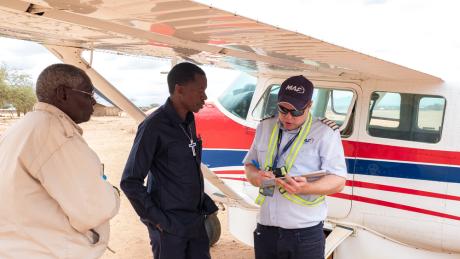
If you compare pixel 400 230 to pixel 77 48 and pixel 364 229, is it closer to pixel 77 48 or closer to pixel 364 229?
pixel 364 229

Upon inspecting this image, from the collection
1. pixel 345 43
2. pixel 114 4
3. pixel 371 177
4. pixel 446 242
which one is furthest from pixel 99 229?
pixel 446 242

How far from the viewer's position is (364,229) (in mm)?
4266

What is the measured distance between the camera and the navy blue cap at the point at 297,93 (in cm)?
280

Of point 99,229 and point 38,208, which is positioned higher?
point 38,208

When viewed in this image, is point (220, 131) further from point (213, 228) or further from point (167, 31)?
point (167, 31)

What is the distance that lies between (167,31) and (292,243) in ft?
4.69

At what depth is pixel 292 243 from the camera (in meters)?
2.76

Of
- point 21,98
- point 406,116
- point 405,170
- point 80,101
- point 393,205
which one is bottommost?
point 21,98

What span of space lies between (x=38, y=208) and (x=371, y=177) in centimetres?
306

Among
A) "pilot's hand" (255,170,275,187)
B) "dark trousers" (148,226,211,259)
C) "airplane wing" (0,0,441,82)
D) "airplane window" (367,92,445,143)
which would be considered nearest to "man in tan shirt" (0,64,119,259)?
"airplane wing" (0,0,441,82)

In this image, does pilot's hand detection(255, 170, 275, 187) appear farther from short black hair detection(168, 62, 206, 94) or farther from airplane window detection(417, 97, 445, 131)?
airplane window detection(417, 97, 445, 131)

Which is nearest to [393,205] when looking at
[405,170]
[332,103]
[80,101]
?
[405,170]

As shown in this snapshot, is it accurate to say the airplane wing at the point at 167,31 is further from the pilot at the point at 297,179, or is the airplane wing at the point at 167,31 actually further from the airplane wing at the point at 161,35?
the pilot at the point at 297,179

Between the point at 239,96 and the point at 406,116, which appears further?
the point at 239,96
